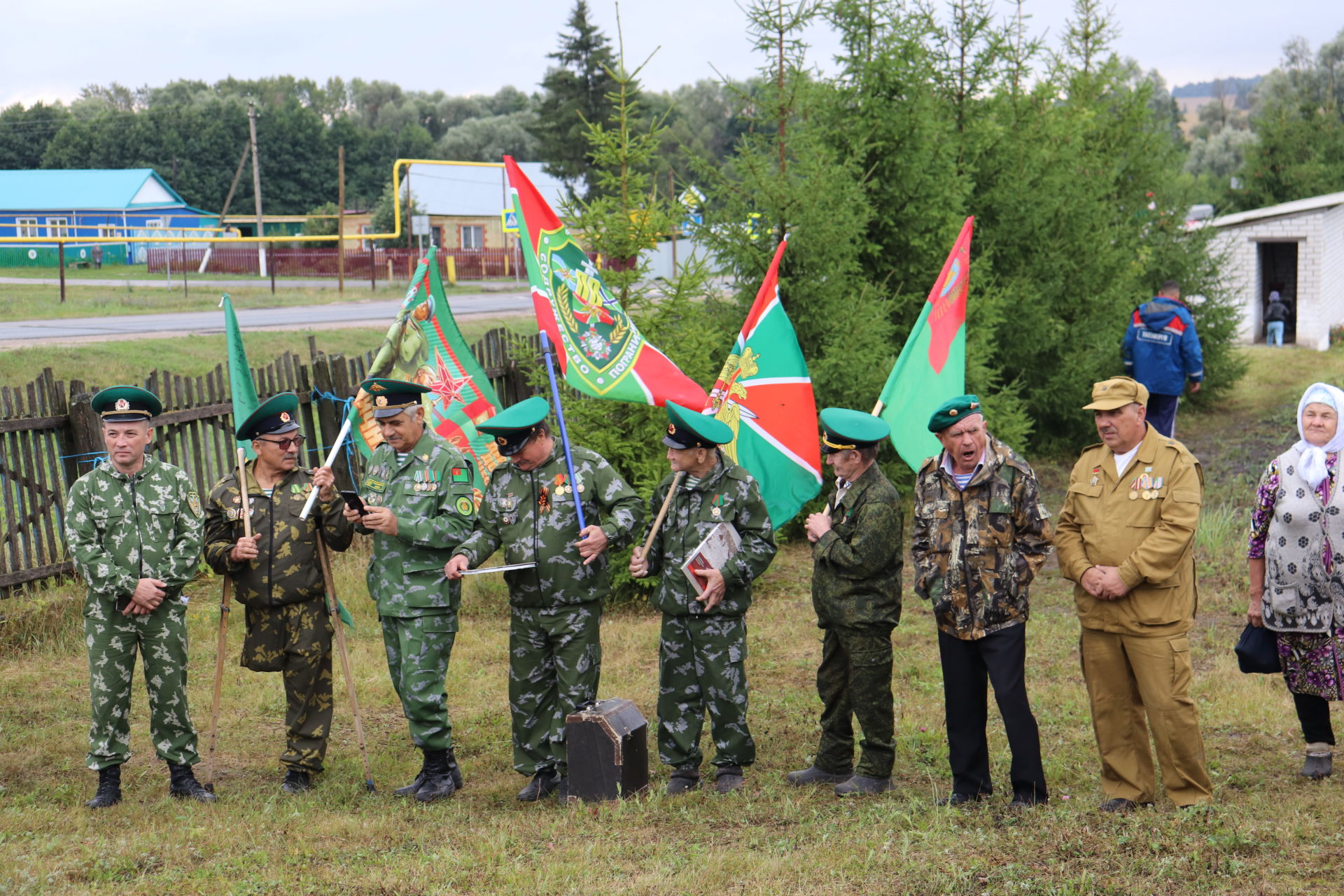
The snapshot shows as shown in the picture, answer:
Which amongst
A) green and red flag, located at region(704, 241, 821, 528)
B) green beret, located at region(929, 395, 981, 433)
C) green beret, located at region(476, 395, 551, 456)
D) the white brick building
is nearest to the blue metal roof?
the white brick building

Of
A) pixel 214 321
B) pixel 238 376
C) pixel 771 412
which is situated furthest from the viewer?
pixel 214 321

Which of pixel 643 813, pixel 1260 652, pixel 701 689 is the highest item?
pixel 1260 652

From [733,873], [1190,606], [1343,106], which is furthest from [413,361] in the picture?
[1343,106]

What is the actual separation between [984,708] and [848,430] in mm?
1414

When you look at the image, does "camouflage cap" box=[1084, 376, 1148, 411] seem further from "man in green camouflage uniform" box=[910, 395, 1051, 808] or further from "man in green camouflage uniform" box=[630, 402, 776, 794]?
"man in green camouflage uniform" box=[630, 402, 776, 794]

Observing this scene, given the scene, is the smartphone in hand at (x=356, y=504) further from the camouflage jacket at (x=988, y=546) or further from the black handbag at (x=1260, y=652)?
the black handbag at (x=1260, y=652)

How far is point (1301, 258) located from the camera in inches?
1004

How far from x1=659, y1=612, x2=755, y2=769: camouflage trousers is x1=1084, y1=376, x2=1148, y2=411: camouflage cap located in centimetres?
195

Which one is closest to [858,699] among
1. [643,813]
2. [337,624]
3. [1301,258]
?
[643,813]

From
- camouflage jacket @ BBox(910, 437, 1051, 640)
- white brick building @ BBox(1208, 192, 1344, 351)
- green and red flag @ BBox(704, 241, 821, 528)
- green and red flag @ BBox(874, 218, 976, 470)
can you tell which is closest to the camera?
camouflage jacket @ BBox(910, 437, 1051, 640)

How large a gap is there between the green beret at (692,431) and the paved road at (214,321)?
15.8 meters

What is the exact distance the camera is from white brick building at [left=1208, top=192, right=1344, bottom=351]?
2527 centimetres

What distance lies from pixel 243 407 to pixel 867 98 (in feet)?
26.1

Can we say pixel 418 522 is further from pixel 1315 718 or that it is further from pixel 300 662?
pixel 1315 718
